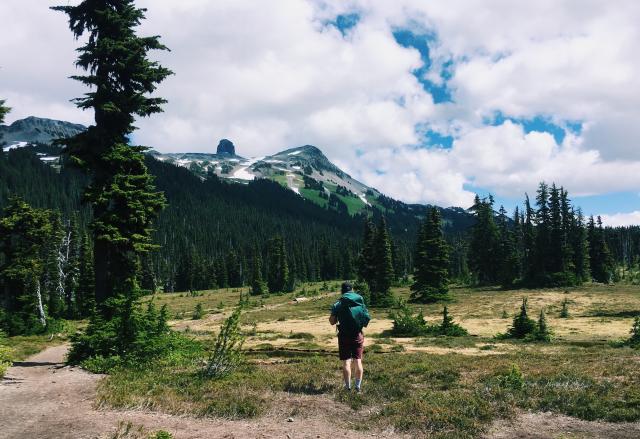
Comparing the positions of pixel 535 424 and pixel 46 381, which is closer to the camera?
pixel 535 424

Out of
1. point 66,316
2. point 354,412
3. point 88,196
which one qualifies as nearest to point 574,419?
point 354,412

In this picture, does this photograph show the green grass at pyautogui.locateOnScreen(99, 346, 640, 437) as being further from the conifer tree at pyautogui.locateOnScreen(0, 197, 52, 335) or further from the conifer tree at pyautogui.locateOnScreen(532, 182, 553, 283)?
the conifer tree at pyautogui.locateOnScreen(532, 182, 553, 283)

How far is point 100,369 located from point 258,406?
7171 millimetres

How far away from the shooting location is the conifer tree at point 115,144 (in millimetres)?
16016

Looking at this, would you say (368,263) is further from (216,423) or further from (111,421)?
(111,421)

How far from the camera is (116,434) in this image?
7047 millimetres

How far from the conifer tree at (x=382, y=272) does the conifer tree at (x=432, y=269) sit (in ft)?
14.0

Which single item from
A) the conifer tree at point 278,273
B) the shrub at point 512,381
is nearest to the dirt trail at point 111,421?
the shrub at point 512,381

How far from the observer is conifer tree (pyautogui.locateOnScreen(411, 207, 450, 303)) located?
56.5 metres

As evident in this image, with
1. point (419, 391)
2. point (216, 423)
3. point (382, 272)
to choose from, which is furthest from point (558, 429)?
point (382, 272)

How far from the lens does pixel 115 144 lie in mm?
16703

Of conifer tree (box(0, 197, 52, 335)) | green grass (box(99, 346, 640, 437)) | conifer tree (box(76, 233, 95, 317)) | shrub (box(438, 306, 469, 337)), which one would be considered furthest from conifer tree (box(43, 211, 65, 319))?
green grass (box(99, 346, 640, 437))

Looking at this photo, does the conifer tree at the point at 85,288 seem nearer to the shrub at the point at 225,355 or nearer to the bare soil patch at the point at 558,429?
the shrub at the point at 225,355

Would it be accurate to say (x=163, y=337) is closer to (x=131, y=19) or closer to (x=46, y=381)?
(x=46, y=381)
